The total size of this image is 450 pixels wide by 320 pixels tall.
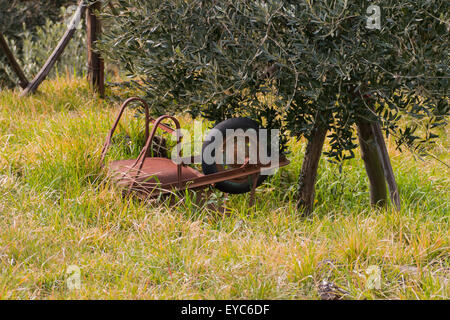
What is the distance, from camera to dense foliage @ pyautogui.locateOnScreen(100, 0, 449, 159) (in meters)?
4.08

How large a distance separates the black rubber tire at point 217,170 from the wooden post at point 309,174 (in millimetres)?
570

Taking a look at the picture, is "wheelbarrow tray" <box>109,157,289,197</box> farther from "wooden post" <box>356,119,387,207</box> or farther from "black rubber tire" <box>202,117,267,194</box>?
"wooden post" <box>356,119,387,207</box>

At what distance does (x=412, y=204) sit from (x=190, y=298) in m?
3.13

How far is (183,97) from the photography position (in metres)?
5.07

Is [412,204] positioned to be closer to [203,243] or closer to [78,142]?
[203,243]

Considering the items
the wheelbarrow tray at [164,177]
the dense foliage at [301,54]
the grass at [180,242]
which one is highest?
the dense foliage at [301,54]

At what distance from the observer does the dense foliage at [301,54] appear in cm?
408

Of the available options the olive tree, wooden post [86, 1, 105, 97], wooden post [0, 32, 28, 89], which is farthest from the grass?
wooden post [0, 32, 28, 89]

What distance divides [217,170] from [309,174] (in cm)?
105

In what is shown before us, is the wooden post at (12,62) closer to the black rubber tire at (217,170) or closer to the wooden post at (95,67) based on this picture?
the wooden post at (95,67)

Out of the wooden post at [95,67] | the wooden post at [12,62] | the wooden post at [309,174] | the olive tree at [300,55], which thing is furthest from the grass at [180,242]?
the wooden post at [12,62]
